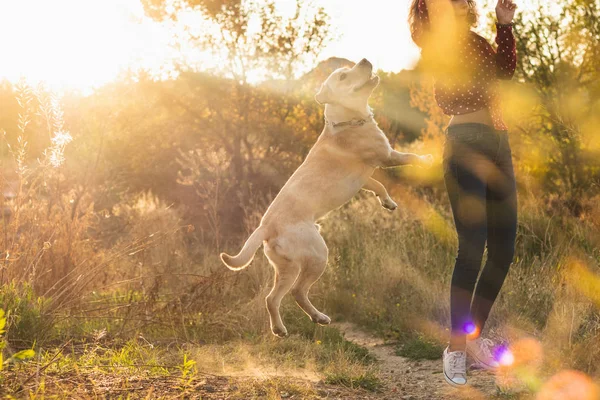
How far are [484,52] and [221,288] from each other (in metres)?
3.55

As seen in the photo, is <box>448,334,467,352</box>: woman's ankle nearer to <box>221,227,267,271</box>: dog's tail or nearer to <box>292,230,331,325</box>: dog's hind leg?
<box>292,230,331,325</box>: dog's hind leg

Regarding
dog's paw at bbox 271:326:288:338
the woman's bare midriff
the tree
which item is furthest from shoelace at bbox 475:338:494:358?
the tree

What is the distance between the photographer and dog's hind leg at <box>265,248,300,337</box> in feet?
11.0

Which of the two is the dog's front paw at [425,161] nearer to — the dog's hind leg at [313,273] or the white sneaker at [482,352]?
the dog's hind leg at [313,273]

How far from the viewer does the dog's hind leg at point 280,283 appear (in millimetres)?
3342

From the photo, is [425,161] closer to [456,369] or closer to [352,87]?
[352,87]

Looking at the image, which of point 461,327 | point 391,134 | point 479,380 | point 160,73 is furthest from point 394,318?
point 160,73

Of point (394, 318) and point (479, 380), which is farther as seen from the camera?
point (394, 318)

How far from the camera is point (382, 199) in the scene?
372 centimetres

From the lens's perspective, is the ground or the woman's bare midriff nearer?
the ground

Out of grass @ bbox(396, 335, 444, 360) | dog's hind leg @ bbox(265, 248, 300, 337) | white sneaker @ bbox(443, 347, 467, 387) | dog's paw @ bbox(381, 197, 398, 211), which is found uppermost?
dog's paw @ bbox(381, 197, 398, 211)

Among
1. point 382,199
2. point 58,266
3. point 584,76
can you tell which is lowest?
point 58,266

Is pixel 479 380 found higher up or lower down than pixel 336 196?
lower down

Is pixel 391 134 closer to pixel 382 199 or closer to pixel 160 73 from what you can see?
pixel 160 73
